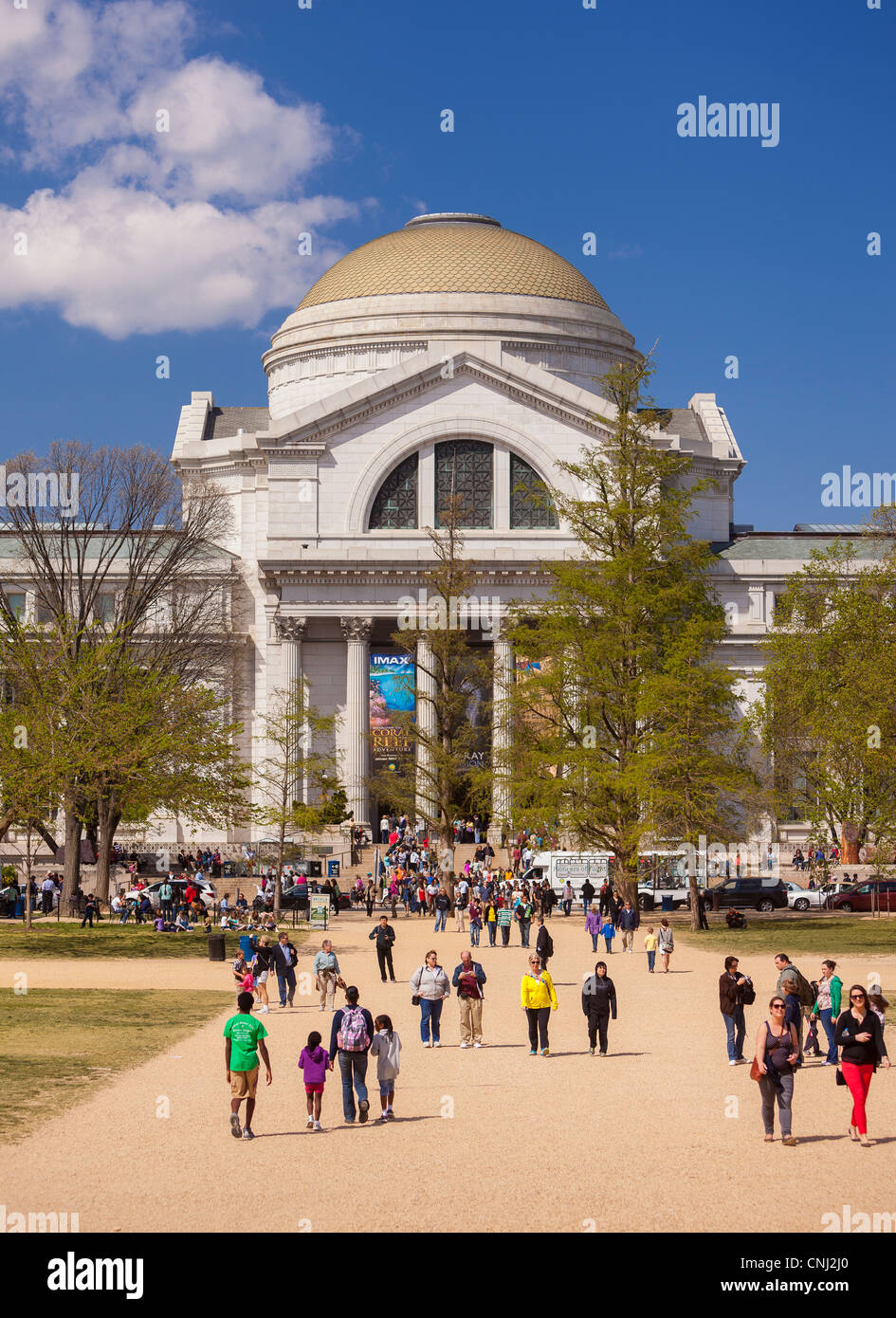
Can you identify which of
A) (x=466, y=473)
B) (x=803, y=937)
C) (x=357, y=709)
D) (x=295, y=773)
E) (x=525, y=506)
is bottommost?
(x=803, y=937)

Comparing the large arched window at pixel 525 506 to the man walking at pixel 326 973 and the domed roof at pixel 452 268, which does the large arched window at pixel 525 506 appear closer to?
the domed roof at pixel 452 268

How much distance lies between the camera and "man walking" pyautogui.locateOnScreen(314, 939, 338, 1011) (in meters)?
28.3

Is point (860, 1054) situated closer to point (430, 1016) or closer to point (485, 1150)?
point (485, 1150)

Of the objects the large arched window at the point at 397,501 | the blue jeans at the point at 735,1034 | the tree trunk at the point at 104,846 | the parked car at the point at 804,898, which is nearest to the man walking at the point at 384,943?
the blue jeans at the point at 735,1034

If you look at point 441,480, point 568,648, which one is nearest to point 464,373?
point 441,480

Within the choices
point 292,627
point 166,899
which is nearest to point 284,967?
point 166,899

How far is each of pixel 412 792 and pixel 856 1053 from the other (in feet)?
130

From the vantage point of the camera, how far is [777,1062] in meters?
17.7

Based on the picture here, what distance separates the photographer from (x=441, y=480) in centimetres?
7425

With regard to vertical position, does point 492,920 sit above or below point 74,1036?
above

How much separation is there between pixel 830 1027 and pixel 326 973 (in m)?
9.17

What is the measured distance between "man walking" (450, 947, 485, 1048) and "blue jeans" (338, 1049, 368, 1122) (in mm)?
5500

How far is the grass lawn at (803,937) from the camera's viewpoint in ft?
125

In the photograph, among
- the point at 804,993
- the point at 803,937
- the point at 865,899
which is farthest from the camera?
the point at 865,899
